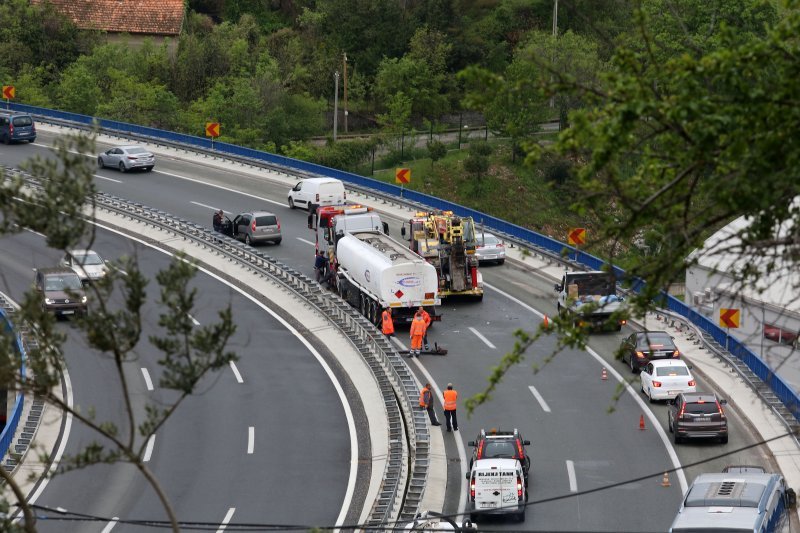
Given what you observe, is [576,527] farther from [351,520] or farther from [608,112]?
[608,112]

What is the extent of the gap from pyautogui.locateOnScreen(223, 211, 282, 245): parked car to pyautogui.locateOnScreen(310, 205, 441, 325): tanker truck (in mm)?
5638

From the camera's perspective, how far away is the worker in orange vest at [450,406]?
36656 mm

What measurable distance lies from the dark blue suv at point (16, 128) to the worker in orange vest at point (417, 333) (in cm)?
3601

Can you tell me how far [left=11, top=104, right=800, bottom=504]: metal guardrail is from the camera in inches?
1644

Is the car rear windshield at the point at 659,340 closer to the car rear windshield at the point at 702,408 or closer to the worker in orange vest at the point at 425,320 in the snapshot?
the car rear windshield at the point at 702,408

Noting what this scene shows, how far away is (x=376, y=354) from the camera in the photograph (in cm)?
4241

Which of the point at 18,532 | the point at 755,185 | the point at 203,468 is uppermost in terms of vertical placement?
the point at 755,185

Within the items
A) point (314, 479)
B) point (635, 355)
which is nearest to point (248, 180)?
point (635, 355)

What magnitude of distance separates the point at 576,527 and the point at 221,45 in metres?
78.0

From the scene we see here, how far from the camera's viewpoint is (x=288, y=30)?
111 meters

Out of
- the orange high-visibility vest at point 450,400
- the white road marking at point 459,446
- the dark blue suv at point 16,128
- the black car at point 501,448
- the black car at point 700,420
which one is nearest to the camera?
the black car at point 501,448

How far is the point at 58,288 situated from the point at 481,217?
799 inches

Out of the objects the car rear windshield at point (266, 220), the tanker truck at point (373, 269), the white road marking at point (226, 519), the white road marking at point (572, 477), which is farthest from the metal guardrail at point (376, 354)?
the white road marking at point (572, 477)

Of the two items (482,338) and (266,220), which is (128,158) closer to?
(266,220)
